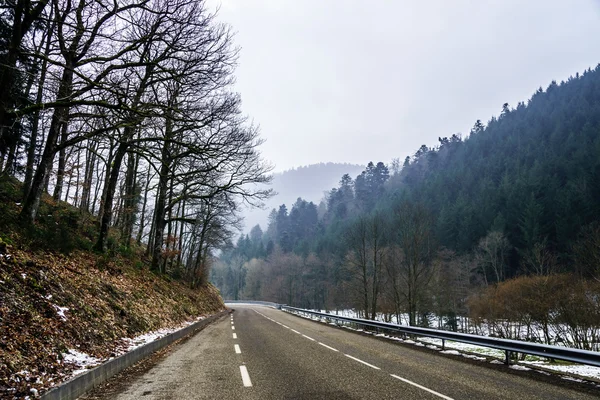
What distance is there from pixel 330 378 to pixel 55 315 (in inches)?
231

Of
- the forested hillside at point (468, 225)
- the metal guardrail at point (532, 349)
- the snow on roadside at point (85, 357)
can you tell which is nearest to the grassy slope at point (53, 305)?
the snow on roadside at point (85, 357)

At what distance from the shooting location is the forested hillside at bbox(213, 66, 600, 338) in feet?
115

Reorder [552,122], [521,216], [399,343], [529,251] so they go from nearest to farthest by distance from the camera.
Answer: [399,343], [529,251], [521,216], [552,122]

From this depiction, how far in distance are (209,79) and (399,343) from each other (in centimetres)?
1211

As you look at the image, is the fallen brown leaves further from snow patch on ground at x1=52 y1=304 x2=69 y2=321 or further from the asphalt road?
the asphalt road

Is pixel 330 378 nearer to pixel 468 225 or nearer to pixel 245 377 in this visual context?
pixel 245 377

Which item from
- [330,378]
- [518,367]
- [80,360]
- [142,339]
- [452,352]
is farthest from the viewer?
[452,352]

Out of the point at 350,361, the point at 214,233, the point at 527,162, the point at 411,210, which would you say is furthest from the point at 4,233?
the point at 527,162

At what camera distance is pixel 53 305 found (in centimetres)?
745

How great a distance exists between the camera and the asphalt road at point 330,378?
5793 mm

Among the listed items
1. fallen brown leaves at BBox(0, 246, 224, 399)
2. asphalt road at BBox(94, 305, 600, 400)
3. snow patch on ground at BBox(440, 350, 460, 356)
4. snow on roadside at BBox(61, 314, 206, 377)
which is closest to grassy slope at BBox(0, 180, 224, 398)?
fallen brown leaves at BBox(0, 246, 224, 399)

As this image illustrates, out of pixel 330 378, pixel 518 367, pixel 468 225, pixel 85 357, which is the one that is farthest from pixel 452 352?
pixel 468 225

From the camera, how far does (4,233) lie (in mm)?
8703

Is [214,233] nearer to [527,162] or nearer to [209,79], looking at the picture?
[209,79]
